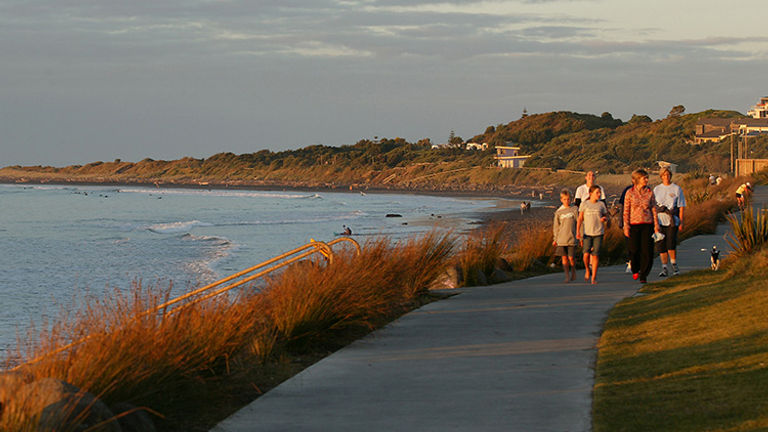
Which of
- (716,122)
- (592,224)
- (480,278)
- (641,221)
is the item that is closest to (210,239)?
(480,278)

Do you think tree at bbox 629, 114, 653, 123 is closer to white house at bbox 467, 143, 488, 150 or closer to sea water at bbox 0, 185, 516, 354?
white house at bbox 467, 143, 488, 150

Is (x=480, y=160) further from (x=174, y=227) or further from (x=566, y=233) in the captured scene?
(x=566, y=233)

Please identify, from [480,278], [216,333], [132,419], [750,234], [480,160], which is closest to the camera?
[132,419]

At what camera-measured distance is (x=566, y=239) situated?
13.2m

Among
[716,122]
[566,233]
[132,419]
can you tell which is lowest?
[132,419]

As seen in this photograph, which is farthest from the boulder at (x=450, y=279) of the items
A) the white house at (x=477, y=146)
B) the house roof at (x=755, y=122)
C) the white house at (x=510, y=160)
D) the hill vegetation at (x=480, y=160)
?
the white house at (x=477, y=146)

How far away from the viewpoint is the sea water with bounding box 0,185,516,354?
61.6 feet

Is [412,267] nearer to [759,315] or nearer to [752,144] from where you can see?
[759,315]

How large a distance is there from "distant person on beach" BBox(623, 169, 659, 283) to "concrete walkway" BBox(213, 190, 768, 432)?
2.44 metres

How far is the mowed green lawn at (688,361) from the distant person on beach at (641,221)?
159cm

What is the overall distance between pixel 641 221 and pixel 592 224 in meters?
0.74

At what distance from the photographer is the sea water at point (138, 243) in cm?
1878

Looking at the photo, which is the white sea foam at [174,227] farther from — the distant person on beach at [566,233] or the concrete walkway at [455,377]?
the concrete walkway at [455,377]

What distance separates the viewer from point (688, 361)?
6.95 metres
